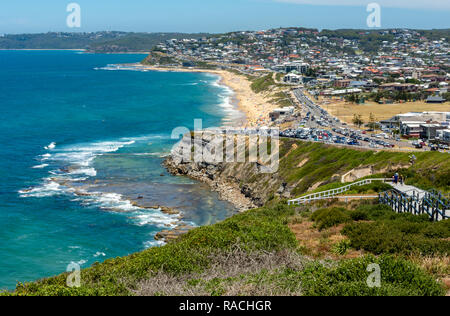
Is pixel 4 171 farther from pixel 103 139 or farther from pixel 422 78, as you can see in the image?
pixel 422 78

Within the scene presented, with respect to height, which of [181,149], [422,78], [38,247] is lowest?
[38,247]

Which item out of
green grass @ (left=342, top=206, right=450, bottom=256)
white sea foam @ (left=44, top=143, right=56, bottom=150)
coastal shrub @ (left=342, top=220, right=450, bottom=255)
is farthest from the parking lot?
white sea foam @ (left=44, top=143, right=56, bottom=150)

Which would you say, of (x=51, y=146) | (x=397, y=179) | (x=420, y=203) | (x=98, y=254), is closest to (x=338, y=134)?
(x=397, y=179)

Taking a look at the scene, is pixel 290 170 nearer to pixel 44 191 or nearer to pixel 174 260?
pixel 44 191

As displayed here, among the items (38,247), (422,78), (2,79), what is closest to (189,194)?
(38,247)

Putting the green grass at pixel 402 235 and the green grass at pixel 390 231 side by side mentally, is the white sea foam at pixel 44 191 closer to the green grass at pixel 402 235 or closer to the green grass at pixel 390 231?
the green grass at pixel 390 231


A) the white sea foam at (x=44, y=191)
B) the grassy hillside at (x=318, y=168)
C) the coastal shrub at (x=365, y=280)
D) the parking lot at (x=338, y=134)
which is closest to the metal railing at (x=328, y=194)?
the grassy hillside at (x=318, y=168)

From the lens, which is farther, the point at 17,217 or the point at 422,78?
the point at 422,78
